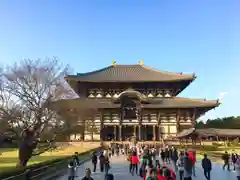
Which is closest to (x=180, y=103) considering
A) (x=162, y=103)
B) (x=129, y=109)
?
(x=162, y=103)

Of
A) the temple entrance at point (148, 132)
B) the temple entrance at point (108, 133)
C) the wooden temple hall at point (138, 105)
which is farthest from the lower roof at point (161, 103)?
the temple entrance at point (108, 133)

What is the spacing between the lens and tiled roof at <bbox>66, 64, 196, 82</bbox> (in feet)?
166

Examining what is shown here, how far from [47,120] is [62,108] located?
2718mm

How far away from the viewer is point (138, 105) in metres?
47.5

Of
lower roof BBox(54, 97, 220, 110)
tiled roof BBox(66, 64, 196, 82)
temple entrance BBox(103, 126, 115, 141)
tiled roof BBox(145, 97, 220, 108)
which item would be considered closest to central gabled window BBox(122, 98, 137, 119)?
lower roof BBox(54, 97, 220, 110)

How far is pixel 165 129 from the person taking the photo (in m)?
47.5

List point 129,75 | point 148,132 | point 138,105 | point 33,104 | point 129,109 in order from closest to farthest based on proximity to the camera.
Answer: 1. point 33,104
2. point 138,105
3. point 129,109
4. point 148,132
5. point 129,75

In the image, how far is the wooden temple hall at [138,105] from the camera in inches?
1842

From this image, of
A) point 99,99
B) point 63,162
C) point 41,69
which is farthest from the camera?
point 99,99

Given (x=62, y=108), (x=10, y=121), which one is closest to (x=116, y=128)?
(x=62, y=108)

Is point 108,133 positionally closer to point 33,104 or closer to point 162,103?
point 162,103

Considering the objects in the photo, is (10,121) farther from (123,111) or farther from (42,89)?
(123,111)

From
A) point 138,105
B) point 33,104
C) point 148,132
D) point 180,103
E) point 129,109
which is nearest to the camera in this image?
point 33,104

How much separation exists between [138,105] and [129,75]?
9.10 metres
